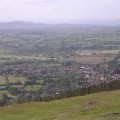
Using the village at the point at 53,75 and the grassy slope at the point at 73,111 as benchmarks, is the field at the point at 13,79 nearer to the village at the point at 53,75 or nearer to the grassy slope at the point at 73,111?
the village at the point at 53,75

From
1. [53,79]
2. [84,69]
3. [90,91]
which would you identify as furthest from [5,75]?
[90,91]

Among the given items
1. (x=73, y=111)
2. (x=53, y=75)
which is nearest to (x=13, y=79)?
(x=53, y=75)

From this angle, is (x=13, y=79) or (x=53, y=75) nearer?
(x=13, y=79)

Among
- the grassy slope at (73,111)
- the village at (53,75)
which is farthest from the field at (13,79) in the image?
the grassy slope at (73,111)

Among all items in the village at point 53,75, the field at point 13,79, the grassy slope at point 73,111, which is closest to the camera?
the grassy slope at point 73,111

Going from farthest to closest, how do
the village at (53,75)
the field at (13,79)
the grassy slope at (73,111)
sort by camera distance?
the field at (13,79) → the village at (53,75) → the grassy slope at (73,111)

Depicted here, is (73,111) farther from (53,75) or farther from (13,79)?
(53,75)

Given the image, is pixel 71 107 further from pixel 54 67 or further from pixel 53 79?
pixel 54 67

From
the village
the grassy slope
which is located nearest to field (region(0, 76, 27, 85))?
the village
